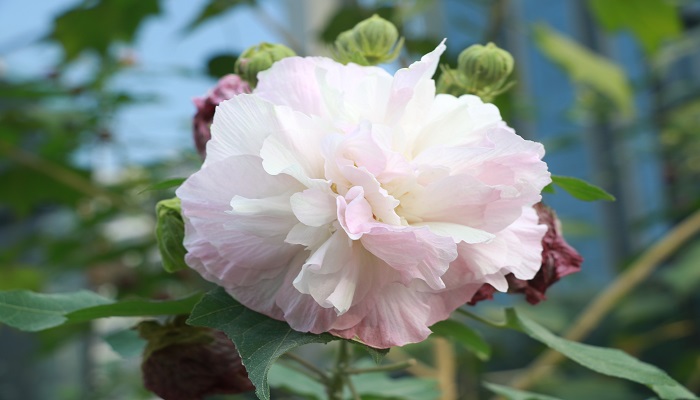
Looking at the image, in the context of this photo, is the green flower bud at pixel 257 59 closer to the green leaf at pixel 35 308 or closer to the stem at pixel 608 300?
the green leaf at pixel 35 308

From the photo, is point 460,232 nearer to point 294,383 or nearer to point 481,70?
point 481,70

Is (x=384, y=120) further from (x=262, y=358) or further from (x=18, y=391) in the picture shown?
(x=18, y=391)

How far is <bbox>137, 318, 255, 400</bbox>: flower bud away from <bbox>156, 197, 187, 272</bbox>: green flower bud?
0.05 metres

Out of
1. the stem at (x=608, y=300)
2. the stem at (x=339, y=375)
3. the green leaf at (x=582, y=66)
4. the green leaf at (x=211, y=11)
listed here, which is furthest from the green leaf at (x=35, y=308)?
the green leaf at (x=582, y=66)

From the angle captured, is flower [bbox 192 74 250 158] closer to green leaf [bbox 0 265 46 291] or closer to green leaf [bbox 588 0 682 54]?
green leaf [bbox 588 0 682 54]

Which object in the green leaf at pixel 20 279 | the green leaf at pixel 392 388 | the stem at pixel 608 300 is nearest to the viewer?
the green leaf at pixel 392 388

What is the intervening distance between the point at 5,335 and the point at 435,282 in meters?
2.05

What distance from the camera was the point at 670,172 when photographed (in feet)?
A: 4.78

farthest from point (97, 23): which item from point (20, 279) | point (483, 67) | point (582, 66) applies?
point (483, 67)

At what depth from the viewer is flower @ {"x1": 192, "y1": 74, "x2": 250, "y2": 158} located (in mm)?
353

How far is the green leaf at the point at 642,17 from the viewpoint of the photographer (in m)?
0.89

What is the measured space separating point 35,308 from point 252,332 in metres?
0.12

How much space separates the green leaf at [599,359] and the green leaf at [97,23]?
731 mm

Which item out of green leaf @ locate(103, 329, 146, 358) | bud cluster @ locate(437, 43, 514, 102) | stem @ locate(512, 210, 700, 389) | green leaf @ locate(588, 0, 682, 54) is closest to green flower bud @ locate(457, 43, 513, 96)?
bud cluster @ locate(437, 43, 514, 102)
